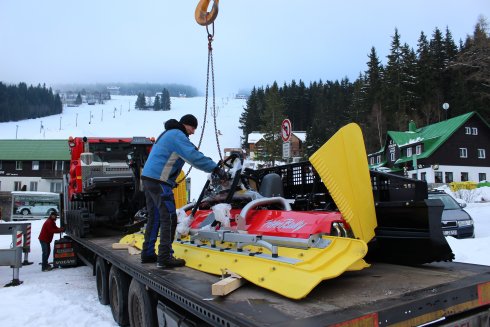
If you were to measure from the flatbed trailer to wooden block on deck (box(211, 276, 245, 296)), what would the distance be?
0.13ft

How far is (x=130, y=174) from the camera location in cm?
960

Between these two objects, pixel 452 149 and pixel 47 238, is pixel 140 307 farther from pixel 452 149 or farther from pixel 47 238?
pixel 452 149

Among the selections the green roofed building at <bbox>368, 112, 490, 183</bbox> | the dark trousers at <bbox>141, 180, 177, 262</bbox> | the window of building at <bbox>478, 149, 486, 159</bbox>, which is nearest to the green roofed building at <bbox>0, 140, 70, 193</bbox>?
the green roofed building at <bbox>368, 112, 490, 183</bbox>

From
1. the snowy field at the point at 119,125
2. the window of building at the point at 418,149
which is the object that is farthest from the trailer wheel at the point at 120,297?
the snowy field at the point at 119,125

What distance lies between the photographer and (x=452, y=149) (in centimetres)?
4559

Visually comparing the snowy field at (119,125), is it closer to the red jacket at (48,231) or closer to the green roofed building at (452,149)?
the green roofed building at (452,149)

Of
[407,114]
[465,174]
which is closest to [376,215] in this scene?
[465,174]

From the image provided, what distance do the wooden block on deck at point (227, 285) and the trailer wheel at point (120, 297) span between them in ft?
8.84

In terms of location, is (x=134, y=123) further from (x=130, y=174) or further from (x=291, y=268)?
(x=291, y=268)

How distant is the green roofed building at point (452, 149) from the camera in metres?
44.8

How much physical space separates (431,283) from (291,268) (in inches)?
41.1

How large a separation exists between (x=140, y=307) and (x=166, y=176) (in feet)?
4.69

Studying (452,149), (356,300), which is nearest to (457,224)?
(356,300)

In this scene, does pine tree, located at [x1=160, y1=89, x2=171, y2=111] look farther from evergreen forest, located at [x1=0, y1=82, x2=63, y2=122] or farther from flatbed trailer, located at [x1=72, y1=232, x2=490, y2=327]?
flatbed trailer, located at [x1=72, y1=232, x2=490, y2=327]
